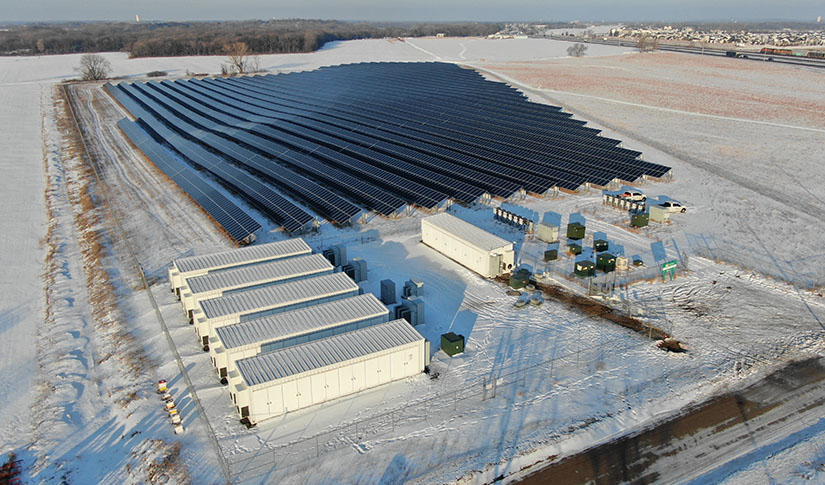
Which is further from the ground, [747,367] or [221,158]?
[221,158]

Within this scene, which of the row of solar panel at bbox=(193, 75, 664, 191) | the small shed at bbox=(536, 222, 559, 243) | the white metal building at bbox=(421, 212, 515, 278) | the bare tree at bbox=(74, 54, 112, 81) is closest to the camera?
the white metal building at bbox=(421, 212, 515, 278)

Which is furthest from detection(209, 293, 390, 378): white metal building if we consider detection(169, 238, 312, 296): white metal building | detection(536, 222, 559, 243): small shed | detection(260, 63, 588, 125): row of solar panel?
detection(260, 63, 588, 125): row of solar panel

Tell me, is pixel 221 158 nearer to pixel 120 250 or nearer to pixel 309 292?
pixel 120 250

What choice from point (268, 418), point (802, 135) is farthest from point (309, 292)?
point (802, 135)

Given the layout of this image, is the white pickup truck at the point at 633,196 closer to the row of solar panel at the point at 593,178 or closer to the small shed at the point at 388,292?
the row of solar panel at the point at 593,178

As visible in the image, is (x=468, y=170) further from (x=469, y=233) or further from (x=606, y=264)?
(x=606, y=264)

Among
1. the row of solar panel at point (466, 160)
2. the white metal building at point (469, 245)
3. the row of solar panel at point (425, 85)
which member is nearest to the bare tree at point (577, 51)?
the row of solar panel at point (425, 85)

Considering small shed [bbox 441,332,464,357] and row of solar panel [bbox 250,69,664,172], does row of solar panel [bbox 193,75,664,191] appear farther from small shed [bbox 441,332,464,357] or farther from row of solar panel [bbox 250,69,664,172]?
small shed [bbox 441,332,464,357]
